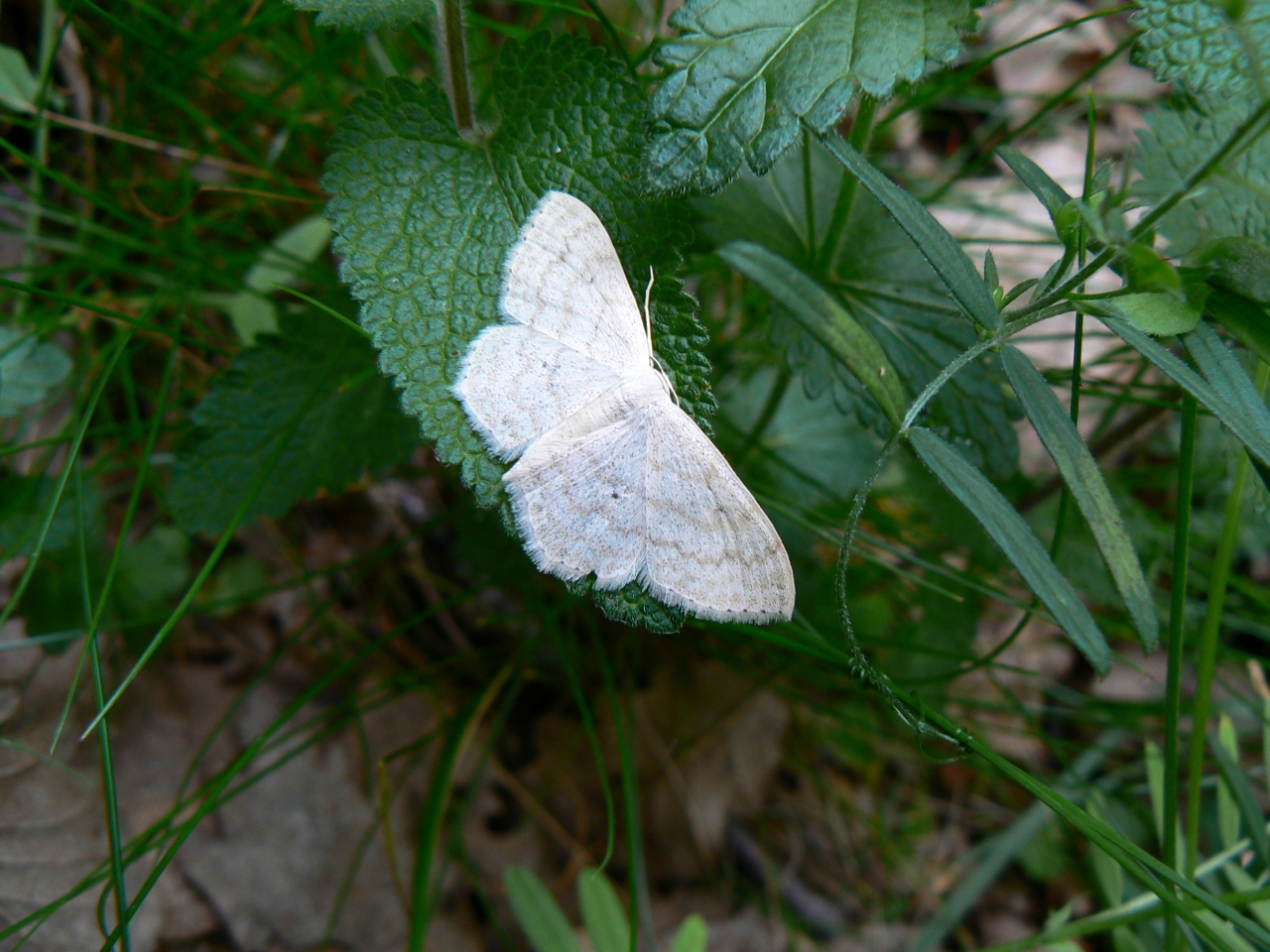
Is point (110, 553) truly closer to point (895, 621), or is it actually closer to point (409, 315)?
point (409, 315)

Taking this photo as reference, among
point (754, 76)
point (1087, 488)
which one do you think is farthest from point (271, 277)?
point (1087, 488)

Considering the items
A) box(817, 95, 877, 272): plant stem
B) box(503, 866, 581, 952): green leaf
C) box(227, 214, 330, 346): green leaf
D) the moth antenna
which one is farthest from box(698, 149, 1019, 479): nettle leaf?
box(503, 866, 581, 952): green leaf

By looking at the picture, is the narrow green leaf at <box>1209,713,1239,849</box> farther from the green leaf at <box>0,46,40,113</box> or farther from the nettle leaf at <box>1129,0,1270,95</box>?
the green leaf at <box>0,46,40,113</box>

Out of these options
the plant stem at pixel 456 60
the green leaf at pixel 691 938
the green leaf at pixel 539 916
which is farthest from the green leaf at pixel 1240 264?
the green leaf at pixel 539 916

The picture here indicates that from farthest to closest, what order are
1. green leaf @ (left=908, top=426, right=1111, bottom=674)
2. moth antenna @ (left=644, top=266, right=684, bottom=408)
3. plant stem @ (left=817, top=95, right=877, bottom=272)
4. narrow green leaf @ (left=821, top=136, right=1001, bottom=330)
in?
1. plant stem @ (left=817, top=95, right=877, bottom=272)
2. moth antenna @ (left=644, top=266, right=684, bottom=408)
3. narrow green leaf @ (left=821, top=136, right=1001, bottom=330)
4. green leaf @ (left=908, top=426, right=1111, bottom=674)

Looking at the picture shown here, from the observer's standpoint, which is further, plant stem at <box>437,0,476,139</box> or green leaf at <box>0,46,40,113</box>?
green leaf at <box>0,46,40,113</box>

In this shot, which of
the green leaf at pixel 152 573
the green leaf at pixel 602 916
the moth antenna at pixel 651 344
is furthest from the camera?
the green leaf at pixel 152 573

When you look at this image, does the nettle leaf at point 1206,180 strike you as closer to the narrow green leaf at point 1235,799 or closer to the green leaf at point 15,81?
the narrow green leaf at point 1235,799
